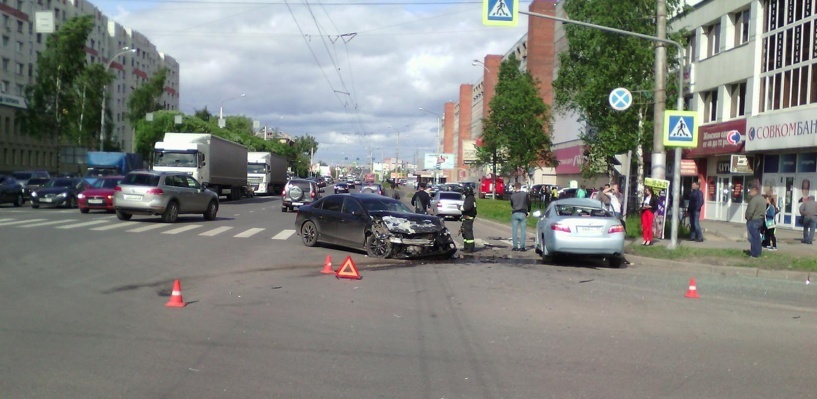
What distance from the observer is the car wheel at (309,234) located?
60.3ft

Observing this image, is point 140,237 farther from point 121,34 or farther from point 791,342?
point 121,34

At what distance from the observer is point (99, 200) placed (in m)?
28.4

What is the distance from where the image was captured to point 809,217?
2170cm

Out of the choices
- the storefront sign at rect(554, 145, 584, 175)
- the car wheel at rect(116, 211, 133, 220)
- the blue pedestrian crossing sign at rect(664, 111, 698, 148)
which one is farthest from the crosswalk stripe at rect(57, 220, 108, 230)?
the storefront sign at rect(554, 145, 584, 175)

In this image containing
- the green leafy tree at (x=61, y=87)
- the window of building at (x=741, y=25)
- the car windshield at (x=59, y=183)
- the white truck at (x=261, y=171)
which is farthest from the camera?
the white truck at (x=261, y=171)

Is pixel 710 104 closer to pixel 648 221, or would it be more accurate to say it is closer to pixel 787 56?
pixel 787 56

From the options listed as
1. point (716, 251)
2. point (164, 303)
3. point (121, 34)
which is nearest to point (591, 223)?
point (716, 251)

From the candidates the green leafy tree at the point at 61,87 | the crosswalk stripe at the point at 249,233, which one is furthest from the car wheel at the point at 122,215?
the green leafy tree at the point at 61,87

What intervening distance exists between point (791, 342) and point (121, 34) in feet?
349

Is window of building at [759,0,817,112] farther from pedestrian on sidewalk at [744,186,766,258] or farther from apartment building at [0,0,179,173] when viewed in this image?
apartment building at [0,0,179,173]

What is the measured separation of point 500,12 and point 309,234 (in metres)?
6.83

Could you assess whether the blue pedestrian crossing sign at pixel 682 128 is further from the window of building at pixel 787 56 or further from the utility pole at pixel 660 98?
the window of building at pixel 787 56

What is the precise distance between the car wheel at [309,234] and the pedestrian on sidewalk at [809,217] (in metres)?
13.8

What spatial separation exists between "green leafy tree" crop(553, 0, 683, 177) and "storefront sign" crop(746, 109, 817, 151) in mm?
3906
